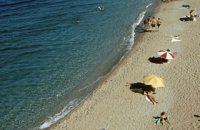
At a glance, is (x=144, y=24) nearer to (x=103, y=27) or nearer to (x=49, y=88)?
(x=103, y=27)

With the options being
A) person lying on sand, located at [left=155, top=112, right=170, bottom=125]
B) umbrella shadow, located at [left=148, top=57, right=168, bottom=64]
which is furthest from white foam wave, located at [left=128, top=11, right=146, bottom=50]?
person lying on sand, located at [left=155, top=112, right=170, bottom=125]

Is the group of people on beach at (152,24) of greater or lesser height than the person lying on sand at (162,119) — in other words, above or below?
above

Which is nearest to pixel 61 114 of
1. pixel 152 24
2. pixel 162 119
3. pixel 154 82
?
pixel 154 82

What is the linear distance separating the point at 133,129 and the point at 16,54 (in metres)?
18.7

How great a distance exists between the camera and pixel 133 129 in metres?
24.9

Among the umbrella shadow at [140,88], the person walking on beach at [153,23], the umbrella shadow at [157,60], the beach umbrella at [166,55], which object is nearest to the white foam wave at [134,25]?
the person walking on beach at [153,23]

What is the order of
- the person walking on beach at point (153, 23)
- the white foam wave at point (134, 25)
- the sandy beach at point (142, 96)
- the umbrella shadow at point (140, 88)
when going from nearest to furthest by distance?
1. the sandy beach at point (142, 96)
2. the umbrella shadow at point (140, 88)
3. the white foam wave at point (134, 25)
4. the person walking on beach at point (153, 23)

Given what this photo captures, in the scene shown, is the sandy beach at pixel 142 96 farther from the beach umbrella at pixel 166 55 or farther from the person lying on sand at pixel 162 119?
the beach umbrella at pixel 166 55

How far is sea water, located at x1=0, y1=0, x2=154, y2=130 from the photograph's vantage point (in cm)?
2959

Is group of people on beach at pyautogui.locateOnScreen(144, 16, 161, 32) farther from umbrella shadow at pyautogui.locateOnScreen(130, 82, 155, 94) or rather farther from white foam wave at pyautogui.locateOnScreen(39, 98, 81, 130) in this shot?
white foam wave at pyautogui.locateOnScreen(39, 98, 81, 130)

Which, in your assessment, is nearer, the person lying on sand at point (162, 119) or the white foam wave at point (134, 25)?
the person lying on sand at point (162, 119)

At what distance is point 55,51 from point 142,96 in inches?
537

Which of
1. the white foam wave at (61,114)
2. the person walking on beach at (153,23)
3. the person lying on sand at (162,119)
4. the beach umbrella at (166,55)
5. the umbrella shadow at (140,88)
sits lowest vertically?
the white foam wave at (61,114)

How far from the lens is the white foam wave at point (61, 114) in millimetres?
27391
